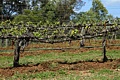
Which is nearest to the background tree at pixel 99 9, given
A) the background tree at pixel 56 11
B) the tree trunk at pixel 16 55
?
the background tree at pixel 56 11

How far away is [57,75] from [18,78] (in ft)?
4.27

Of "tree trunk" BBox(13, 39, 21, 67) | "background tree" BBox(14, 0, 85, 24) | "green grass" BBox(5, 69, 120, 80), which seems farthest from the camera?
"background tree" BBox(14, 0, 85, 24)

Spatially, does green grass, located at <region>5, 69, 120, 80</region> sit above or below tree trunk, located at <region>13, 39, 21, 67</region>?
below

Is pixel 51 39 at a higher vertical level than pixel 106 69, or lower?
higher

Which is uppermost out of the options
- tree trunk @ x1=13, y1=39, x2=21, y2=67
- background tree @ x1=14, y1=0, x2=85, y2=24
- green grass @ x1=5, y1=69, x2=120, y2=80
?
background tree @ x1=14, y1=0, x2=85, y2=24

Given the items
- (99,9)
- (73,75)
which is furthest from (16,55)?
(99,9)

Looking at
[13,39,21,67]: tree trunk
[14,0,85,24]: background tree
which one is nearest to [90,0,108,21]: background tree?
[14,0,85,24]: background tree

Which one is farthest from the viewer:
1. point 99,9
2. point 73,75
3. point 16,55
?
point 99,9

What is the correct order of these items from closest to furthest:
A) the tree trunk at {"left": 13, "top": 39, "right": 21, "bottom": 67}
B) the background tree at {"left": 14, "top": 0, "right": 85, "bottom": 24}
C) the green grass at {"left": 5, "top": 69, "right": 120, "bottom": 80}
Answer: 1. the green grass at {"left": 5, "top": 69, "right": 120, "bottom": 80}
2. the tree trunk at {"left": 13, "top": 39, "right": 21, "bottom": 67}
3. the background tree at {"left": 14, "top": 0, "right": 85, "bottom": 24}

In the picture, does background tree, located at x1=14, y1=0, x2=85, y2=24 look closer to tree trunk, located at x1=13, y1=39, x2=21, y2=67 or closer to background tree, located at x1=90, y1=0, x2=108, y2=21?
background tree, located at x1=90, y1=0, x2=108, y2=21

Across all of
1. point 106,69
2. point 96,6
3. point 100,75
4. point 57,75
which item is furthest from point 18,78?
point 96,6

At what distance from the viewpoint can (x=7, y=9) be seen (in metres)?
61.2

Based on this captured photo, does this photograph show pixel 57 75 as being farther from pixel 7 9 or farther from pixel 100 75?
pixel 7 9

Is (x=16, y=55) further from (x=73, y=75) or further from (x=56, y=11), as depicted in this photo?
(x=56, y=11)
